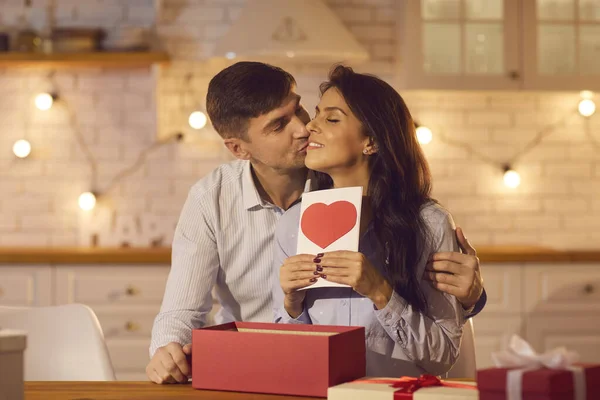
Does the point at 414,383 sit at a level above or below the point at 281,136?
below

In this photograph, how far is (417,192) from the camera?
83.0 inches

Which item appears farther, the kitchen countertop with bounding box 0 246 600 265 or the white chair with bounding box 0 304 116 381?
the kitchen countertop with bounding box 0 246 600 265

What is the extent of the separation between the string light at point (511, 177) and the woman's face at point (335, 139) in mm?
2808

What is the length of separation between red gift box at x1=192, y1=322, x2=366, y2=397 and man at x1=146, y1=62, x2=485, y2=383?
2.32 ft

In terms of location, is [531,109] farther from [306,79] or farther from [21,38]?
[21,38]

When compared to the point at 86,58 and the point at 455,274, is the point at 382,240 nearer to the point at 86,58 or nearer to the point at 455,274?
the point at 455,274

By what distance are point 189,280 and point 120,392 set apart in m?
0.70

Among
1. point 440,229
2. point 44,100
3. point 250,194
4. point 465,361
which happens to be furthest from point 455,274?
point 44,100

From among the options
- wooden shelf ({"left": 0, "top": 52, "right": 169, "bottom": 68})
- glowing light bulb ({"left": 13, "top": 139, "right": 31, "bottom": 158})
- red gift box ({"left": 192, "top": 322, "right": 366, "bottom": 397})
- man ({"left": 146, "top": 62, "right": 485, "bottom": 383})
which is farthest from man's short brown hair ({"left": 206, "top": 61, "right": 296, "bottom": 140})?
glowing light bulb ({"left": 13, "top": 139, "right": 31, "bottom": 158})

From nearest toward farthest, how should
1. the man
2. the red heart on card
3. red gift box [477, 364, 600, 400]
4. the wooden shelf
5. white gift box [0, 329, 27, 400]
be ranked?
red gift box [477, 364, 600, 400], white gift box [0, 329, 27, 400], the red heart on card, the man, the wooden shelf

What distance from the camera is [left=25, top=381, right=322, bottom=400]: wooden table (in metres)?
Result: 1.59

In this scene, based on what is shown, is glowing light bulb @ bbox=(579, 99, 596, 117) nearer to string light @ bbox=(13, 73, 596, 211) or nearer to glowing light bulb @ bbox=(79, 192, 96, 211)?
string light @ bbox=(13, 73, 596, 211)

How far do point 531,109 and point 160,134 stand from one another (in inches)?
77.7

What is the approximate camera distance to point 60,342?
7.32 ft
